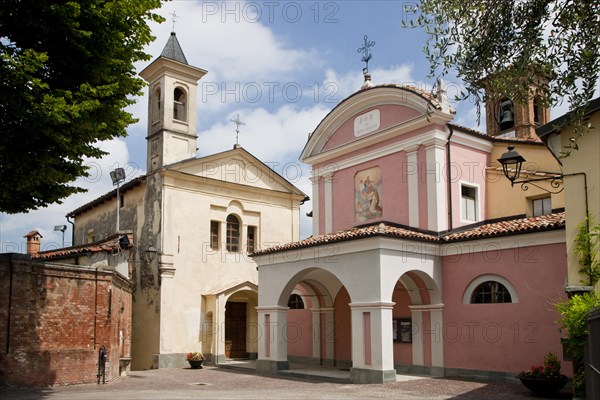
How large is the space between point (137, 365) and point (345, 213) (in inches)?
388

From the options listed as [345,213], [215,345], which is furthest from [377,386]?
[215,345]

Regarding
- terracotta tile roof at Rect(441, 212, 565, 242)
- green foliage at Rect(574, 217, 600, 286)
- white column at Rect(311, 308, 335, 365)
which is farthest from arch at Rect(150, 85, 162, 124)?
green foliage at Rect(574, 217, 600, 286)

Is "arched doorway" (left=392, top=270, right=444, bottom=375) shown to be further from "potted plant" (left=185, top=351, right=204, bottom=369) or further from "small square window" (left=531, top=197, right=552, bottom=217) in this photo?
"potted plant" (left=185, top=351, right=204, bottom=369)

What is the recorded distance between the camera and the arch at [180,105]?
24.6 m

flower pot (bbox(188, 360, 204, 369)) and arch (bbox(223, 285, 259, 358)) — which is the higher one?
arch (bbox(223, 285, 259, 358))

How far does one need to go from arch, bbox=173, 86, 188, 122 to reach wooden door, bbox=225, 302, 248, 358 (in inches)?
317

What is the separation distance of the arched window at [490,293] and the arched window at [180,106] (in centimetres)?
1418

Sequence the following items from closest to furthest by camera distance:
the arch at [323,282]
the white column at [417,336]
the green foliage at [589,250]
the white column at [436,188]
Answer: the green foliage at [589,250] < the white column at [417,336] < the white column at [436,188] < the arch at [323,282]

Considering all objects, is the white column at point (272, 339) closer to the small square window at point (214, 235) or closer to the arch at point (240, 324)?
the arch at point (240, 324)

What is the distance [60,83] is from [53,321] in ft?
20.3

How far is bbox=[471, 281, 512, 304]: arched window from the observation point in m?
15.6

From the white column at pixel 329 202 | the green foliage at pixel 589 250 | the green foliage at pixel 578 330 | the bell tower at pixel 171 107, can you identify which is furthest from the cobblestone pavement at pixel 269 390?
the bell tower at pixel 171 107

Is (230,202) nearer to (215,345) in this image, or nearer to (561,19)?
(215,345)

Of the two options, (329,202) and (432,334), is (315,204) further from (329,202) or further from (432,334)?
(432,334)
